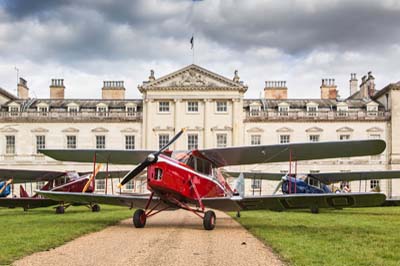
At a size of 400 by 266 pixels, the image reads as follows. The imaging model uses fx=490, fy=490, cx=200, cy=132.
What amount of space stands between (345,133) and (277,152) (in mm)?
39289

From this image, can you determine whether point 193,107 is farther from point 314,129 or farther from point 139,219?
point 139,219

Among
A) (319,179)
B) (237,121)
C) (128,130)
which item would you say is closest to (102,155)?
(319,179)

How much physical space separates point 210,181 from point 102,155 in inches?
186

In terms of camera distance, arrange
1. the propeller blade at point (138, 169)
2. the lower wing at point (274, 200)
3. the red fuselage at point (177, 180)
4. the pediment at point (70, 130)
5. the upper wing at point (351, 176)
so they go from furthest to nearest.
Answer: the pediment at point (70, 130) → the upper wing at point (351, 176) → the red fuselage at point (177, 180) → the propeller blade at point (138, 169) → the lower wing at point (274, 200)

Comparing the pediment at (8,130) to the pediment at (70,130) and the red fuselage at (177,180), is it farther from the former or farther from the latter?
the red fuselage at (177,180)

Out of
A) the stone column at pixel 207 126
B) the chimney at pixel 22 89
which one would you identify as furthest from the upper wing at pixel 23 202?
the chimney at pixel 22 89

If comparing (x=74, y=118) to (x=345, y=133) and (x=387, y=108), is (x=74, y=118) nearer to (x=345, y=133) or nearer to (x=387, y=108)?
(x=345, y=133)

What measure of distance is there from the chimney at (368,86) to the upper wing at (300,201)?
1911 inches

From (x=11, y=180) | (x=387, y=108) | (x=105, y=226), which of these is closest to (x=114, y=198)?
(x=105, y=226)

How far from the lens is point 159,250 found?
10242 millimetres

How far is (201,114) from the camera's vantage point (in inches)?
2146

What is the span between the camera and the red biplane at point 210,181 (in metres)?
15.0

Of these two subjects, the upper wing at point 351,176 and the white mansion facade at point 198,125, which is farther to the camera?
the white mansion facade at point 198,125

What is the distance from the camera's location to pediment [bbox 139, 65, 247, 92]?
177 feet
